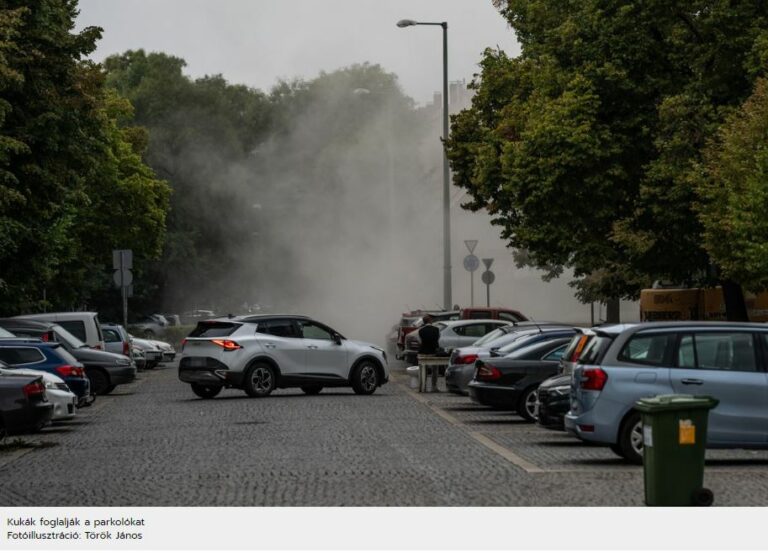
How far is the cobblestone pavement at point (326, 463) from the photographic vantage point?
48.1 feet

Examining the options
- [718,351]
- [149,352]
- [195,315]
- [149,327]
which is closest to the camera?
[718,351]

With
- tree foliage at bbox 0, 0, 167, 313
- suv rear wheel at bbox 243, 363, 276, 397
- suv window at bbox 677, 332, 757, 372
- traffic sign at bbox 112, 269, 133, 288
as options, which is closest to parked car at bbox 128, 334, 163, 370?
traffic sign at bbox 112, 269, 133, 288

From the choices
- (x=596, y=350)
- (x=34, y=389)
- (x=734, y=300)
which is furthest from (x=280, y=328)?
(x=596, y=350)

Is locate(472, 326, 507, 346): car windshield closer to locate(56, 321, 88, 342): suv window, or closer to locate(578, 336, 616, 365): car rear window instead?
locate(56, 321, 88, 342): suv window

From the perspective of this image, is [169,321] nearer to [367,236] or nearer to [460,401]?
[367,236]

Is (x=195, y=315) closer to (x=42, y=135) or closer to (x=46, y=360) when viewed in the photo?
(x=42, y=135)

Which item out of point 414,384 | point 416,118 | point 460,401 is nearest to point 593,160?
point 414,384

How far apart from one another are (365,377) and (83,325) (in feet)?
24.7

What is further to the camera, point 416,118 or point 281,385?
point 416,118

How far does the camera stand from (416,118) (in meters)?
99.4

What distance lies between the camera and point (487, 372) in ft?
83.6

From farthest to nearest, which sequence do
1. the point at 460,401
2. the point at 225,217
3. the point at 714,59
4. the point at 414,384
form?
the point at 225,217
the point at 714,59
the point at 414,384
the point at 460,401

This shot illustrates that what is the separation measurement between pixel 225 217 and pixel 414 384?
183 feet

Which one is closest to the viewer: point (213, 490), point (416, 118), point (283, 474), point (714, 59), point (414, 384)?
point (213, 490)
